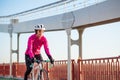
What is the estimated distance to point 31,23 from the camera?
3622cm

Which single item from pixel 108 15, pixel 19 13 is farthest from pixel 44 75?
pixel 19 13

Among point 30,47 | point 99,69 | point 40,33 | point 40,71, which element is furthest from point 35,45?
point 99,69

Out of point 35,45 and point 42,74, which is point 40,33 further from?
point 42,74

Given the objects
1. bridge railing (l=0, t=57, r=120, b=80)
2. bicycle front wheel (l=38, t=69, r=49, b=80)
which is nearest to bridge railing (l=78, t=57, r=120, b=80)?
bridge railing (l=0, t=57, r=120, b=80)

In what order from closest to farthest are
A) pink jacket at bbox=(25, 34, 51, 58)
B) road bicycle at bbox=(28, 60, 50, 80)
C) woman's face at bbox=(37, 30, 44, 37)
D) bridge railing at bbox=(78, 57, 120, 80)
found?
1. woman's face at bbox=(37, 30, 44, 37)
2. pink jacket at bbox=(25, 34, 51, 58)
3. road bicycle at bbox=(28, 60, 50, 80)
4. bridge railing at bbox=(78, 57, 120, 80)

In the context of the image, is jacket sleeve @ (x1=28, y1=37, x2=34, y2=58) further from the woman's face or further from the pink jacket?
the woman's face

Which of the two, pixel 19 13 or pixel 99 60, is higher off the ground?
pixel 19 13

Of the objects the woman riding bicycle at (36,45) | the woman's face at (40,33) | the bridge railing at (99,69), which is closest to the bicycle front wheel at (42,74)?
the woman riding bicycle at (36,45)

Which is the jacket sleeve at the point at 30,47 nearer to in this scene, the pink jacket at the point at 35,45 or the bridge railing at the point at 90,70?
the pink jacket at the point at 35,45

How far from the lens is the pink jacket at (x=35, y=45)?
10.4 m

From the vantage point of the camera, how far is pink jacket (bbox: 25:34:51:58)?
34.2ft

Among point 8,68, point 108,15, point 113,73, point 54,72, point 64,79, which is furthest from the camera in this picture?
point 8,68

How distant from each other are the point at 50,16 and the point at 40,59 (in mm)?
21110

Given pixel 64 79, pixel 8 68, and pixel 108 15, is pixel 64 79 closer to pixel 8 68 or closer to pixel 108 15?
pixel 108 15
